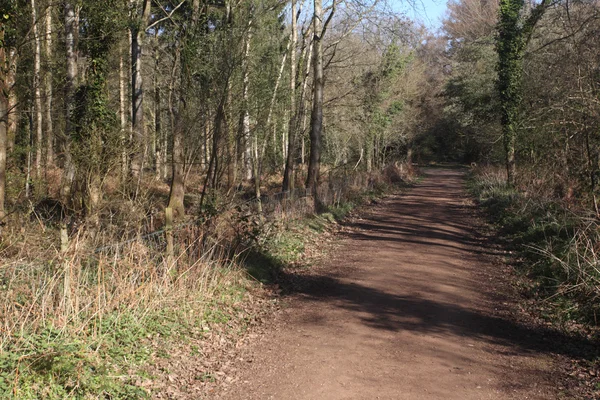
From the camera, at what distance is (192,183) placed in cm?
2591

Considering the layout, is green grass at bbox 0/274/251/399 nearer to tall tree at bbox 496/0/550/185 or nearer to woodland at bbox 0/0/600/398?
woodland at bbox 0/0/600/398

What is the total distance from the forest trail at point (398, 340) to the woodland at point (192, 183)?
0.94 m

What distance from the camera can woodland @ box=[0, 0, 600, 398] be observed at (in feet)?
19.8

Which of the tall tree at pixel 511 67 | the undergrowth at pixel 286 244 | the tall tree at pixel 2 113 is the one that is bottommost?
the undergrowth at pixel 286 244

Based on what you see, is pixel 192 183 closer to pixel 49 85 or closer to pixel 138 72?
pixel 138 72

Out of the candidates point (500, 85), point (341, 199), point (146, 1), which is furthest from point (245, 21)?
point (500, 85)

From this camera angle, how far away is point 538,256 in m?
11.4

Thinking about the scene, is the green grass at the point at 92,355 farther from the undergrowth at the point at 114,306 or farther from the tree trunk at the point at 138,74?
the tree trunk at the point at 138,74

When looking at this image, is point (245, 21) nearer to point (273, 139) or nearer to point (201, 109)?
point (201, 109)

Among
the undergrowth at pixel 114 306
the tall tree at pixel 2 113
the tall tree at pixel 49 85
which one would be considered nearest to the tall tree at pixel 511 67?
the undergrowth at pixel 114 306

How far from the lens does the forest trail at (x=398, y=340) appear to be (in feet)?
18.6

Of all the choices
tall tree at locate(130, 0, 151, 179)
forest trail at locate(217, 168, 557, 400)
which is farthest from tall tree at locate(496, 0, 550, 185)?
tall tree at locate(130, 0, 151, 179)

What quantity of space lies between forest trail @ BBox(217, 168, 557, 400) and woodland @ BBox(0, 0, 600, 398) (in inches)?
36.9

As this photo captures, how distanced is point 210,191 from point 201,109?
1848 mm
